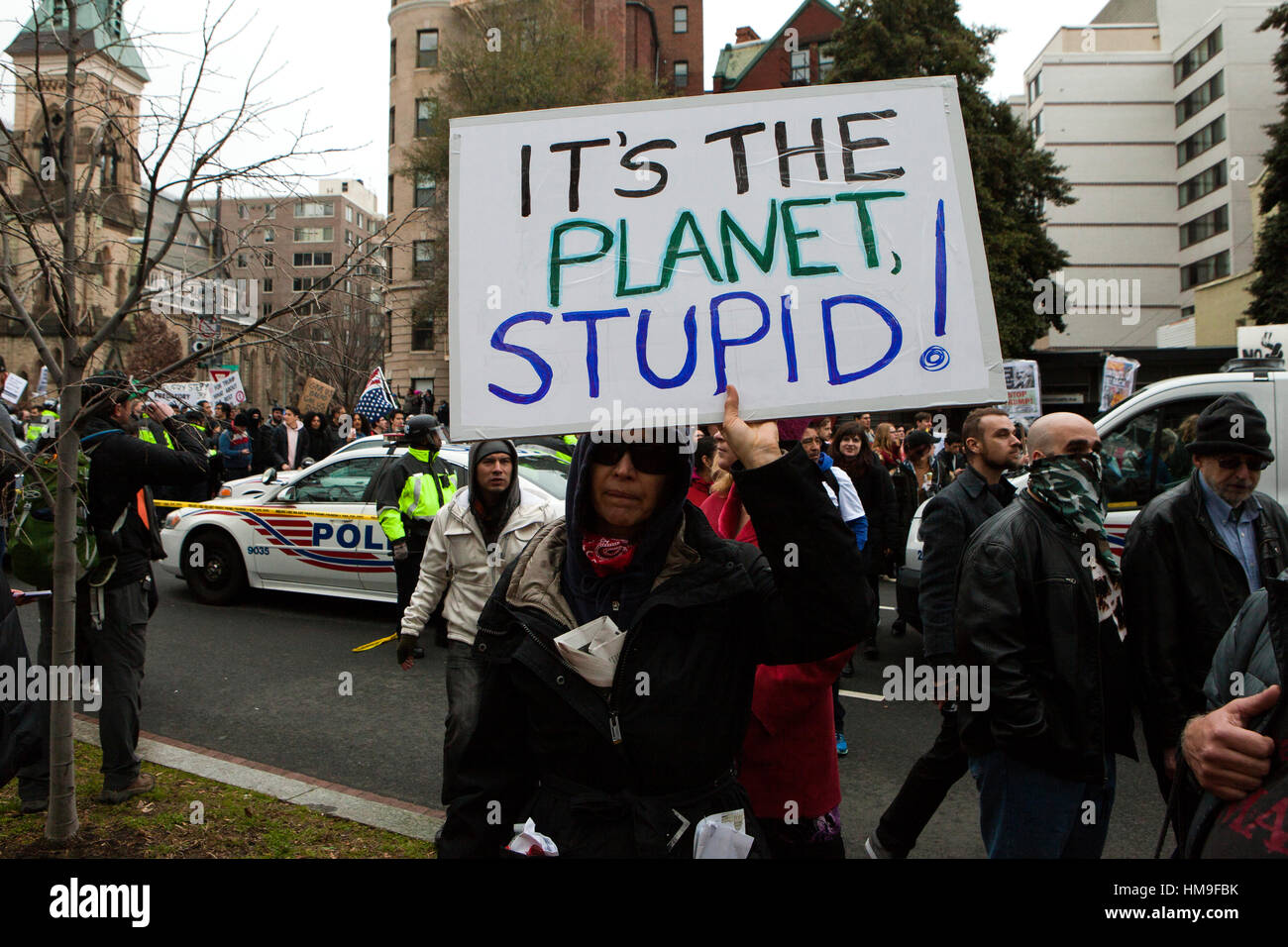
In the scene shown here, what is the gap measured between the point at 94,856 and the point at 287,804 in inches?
35.6

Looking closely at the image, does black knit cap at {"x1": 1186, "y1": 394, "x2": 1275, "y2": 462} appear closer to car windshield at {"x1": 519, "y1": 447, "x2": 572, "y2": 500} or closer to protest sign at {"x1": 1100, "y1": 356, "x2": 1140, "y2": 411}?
car windshield at {"x1": 519, "y1": 447, "x2": 572, "y2": 500}

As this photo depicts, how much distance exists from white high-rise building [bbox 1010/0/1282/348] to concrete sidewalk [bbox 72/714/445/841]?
191 feet

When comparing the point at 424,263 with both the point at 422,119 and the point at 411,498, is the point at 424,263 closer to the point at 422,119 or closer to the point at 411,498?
the point at 422,119

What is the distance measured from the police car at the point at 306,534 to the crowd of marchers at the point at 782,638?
161 inches

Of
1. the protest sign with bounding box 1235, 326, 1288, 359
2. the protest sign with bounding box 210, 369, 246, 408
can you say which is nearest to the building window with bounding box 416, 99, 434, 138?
the protest sign with bounding box 210, 369, 246, 408

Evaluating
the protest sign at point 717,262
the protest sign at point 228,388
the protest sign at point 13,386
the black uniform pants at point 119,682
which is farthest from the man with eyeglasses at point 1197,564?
the protest sign at point 228,388

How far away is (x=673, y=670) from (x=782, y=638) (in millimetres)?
231

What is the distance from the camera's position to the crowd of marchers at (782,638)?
188 cm

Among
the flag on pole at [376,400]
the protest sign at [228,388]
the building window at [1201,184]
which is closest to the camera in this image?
the protest sign at [228,388]

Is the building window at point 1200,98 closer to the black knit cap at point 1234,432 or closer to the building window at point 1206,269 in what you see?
the building window at point 1206,269

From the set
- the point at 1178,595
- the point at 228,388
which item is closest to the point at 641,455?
the point at 1178,595

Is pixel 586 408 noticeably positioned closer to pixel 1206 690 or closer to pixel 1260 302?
pixel 1206 690

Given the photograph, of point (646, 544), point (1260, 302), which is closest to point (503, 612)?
point (646, 544)

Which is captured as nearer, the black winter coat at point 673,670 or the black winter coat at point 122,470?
the black winter coat at point 673,670
